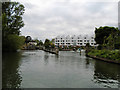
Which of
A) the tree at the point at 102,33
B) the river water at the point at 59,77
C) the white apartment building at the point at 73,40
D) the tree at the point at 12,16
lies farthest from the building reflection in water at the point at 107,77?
the white apartment building at the point at 73,40

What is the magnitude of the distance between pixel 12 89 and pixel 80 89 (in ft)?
11.3

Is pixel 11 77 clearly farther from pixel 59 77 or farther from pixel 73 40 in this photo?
pixel 73 40

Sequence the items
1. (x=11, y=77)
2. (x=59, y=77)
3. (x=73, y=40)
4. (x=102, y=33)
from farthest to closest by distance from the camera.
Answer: (x=73, y=40), (x=102, y=33), (x=59, y=77), (x=11, y=77)

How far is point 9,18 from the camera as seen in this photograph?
29781mm

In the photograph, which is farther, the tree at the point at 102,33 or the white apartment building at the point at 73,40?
the white apartment building at the point at 73,40

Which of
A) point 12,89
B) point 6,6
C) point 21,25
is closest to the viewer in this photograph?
point 12,89

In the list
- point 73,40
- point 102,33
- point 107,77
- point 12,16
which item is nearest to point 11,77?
point 107,77

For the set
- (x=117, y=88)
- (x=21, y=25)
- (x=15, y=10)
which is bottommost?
(x=117, y=88)

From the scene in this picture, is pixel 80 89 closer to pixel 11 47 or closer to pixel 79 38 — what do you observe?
pixel 11 47

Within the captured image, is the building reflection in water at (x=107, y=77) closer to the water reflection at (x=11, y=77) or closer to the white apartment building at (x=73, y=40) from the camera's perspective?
the water reflection at (x=11, y=77)

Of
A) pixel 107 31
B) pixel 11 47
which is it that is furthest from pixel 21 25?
pixel 107 31

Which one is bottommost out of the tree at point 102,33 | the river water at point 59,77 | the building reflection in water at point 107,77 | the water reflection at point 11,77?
the building reflection in water at point 107,77

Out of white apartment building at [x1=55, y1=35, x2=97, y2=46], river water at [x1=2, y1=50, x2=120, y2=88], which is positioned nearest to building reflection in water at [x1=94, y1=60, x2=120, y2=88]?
river water at [x1=2, y1=50, x2=120, y2=88]

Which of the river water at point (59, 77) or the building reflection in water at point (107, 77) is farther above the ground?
the river water at point (59, 77)
